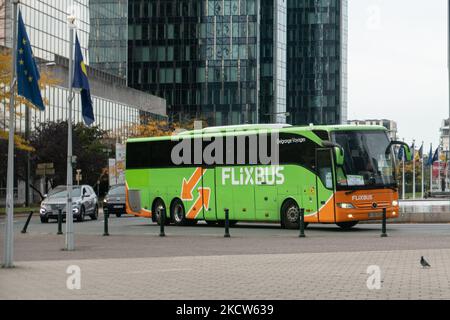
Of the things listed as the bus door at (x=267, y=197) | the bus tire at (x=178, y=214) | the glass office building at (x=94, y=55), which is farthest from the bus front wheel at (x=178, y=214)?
the glass office building at (x=94, y=55)

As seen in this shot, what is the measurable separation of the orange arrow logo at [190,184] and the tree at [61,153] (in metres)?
36.3

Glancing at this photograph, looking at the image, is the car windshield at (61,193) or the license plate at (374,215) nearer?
the license plate at (374,215)

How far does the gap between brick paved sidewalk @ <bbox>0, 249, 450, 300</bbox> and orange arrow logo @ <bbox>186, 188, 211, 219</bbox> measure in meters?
15.4

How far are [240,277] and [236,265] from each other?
2.70m

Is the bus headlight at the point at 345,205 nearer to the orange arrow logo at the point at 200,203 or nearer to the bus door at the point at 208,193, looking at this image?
the bus door at the point at 208,193

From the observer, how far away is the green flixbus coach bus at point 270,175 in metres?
31.5

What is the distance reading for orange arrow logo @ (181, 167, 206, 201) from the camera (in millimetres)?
36406

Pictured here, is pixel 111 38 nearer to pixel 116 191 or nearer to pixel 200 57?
pixel 200 57

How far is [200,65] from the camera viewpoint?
424 feet

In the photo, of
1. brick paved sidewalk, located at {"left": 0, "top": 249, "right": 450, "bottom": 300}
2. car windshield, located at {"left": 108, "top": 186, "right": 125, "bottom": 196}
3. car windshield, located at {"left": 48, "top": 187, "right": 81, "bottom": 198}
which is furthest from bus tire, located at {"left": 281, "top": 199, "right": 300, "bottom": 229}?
car windshield, located at {"left": 108, "top": 186, "right": 125, "bottom": 196}

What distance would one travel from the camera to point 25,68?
19156 millimetres

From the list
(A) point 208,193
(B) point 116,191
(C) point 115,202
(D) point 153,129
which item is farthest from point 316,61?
(A) point 208,193

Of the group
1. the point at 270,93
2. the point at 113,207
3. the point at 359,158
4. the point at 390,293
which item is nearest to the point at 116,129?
the point at 270,93
